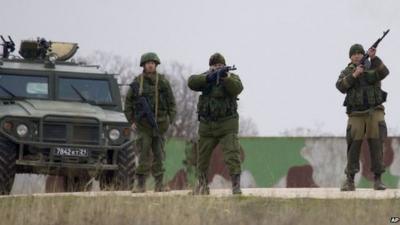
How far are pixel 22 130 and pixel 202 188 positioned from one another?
3.42 metres

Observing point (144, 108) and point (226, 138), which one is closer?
point (226, 138)

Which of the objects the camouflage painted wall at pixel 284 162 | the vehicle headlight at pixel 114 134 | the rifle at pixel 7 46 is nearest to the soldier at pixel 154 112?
the vehicle headlight at pixel 114 134

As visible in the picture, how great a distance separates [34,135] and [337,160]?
9759 mm

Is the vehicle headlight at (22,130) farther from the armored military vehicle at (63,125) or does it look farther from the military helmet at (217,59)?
the military helmet at (217,59)

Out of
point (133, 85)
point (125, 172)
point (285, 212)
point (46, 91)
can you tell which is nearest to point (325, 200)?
point (285, 212)

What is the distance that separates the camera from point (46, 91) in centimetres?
1656

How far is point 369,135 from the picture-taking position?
13.4 m

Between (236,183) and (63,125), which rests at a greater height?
(63,125)

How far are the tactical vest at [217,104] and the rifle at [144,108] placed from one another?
3.26ft

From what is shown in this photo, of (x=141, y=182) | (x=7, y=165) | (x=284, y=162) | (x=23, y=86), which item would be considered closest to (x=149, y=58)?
(x=141, y=182)

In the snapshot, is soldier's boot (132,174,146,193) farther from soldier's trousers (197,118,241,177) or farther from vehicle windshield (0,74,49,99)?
vehicle windshield (0,74,49,99)

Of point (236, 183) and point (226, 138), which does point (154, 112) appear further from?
point (236, 183)

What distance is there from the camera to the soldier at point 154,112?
13.6 metres

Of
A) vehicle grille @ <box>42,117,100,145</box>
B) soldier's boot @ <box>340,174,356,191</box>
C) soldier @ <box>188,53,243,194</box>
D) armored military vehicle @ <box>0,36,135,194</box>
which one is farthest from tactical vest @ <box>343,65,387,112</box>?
vehicle grille @ <box>42,117,100,145</box>
